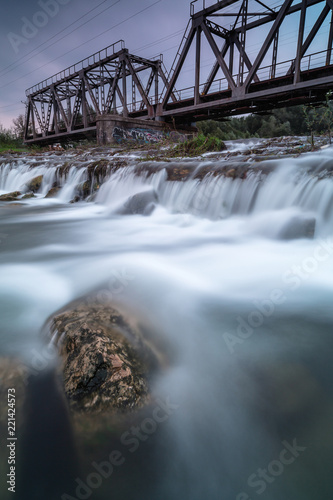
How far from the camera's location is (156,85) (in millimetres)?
28422

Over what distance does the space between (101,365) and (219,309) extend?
129 cm

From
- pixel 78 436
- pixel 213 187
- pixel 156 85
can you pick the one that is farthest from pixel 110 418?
pixel 156 85

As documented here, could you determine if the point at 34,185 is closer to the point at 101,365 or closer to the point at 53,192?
the point at 53,192

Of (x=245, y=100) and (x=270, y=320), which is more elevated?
(x=245, y=100)

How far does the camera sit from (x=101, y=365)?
131 centimetres

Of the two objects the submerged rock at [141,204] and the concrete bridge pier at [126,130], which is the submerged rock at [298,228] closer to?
the submerged rock at [141,204]

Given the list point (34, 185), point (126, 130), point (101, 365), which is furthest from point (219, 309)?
point (126, 130)

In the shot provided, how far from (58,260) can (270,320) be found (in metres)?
2.73

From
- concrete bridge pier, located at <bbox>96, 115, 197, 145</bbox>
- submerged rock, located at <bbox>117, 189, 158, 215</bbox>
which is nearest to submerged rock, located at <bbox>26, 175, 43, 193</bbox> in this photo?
submerged rock, located at <bbox>117, 189, 158, 215</bbox>

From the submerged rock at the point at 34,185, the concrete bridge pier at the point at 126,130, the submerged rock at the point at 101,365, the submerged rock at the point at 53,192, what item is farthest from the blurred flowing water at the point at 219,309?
the concrete bridge pier at the point at 126,130

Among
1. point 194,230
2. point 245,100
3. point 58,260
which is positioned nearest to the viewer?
point 58,260

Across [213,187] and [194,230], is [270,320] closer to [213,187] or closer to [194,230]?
[194,230]

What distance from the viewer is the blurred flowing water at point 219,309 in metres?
1.10

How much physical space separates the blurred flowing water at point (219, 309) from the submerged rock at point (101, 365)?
0.47ft
